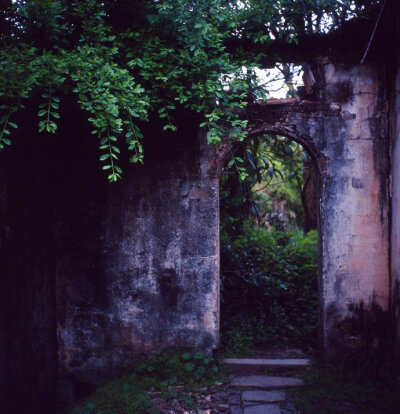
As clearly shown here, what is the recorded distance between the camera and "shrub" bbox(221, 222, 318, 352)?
557cm

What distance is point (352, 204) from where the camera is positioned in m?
4.51

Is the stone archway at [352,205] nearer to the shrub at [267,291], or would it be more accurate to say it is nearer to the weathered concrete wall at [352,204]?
the weathered concrete wall at [352,204]

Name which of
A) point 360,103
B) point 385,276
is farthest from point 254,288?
point 360,103

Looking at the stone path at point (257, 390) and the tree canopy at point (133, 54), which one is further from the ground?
the tree canopy at point (133, 54)

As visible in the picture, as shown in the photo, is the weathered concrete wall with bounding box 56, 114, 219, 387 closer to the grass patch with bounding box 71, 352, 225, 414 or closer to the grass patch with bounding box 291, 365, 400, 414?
the grass patch with bounding box 71, 352, 225, 414

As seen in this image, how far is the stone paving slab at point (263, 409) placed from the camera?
3.86 metres

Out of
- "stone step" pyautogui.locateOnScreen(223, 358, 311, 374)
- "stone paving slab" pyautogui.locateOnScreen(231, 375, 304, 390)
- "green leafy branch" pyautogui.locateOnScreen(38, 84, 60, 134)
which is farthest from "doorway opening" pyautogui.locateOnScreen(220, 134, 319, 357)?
"green leafy branch" pyautogui.locateOnScreen(38, 84, 60, 134)

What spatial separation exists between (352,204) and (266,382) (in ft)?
7.71

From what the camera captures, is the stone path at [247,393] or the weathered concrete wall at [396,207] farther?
the weathered concrete wall at [396,207]

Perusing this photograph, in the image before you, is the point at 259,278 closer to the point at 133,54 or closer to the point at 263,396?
the point at 263,396

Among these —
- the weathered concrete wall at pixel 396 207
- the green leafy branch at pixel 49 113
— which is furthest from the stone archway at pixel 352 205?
the green leafy branch at pixel 49 113

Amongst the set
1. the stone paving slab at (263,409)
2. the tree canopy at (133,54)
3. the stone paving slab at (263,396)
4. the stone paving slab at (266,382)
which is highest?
the tree canopy at (133,54)

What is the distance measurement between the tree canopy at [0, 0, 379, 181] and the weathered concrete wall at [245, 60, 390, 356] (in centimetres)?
84

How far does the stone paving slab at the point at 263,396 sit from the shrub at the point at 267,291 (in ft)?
3.13
